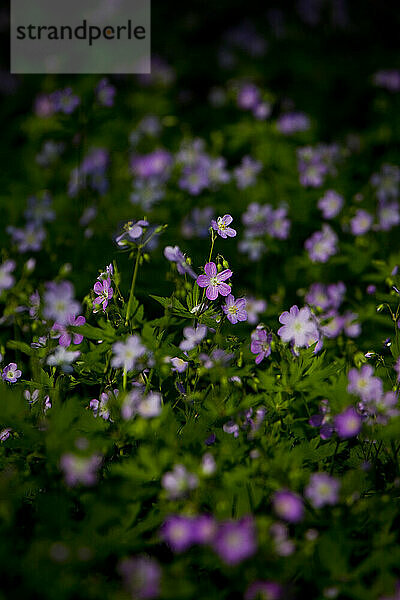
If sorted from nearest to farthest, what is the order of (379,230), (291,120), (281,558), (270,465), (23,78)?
(281,558), (270,465), (379,230), (291,120), (23,78)

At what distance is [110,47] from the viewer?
18.7 feet

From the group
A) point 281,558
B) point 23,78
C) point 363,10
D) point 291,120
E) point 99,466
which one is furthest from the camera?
point 363,10

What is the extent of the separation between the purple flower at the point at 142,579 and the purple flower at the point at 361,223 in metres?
2.68

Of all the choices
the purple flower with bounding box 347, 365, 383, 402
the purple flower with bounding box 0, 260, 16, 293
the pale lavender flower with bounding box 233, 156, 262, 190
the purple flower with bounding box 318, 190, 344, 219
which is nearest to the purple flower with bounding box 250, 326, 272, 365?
the purple flower with bounding box 347, 365, 383, 402

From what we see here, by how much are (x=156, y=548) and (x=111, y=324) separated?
2.39 ft

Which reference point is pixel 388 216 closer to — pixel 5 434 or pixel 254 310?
pixel 254 310

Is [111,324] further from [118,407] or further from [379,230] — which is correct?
[379,230]

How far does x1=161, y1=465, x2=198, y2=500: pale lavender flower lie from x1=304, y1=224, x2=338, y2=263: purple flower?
2253 mm

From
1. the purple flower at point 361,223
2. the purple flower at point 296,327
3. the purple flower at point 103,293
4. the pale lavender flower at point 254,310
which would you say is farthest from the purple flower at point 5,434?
the purple flower at point 361,223

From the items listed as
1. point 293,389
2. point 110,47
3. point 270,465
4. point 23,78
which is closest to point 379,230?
point 293,389

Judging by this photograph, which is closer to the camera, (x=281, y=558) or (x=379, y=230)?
(x=281, y=558)

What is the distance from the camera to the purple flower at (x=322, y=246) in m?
3.53

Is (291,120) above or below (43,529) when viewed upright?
below

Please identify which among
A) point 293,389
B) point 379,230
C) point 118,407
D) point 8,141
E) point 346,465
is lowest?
point 8,141
